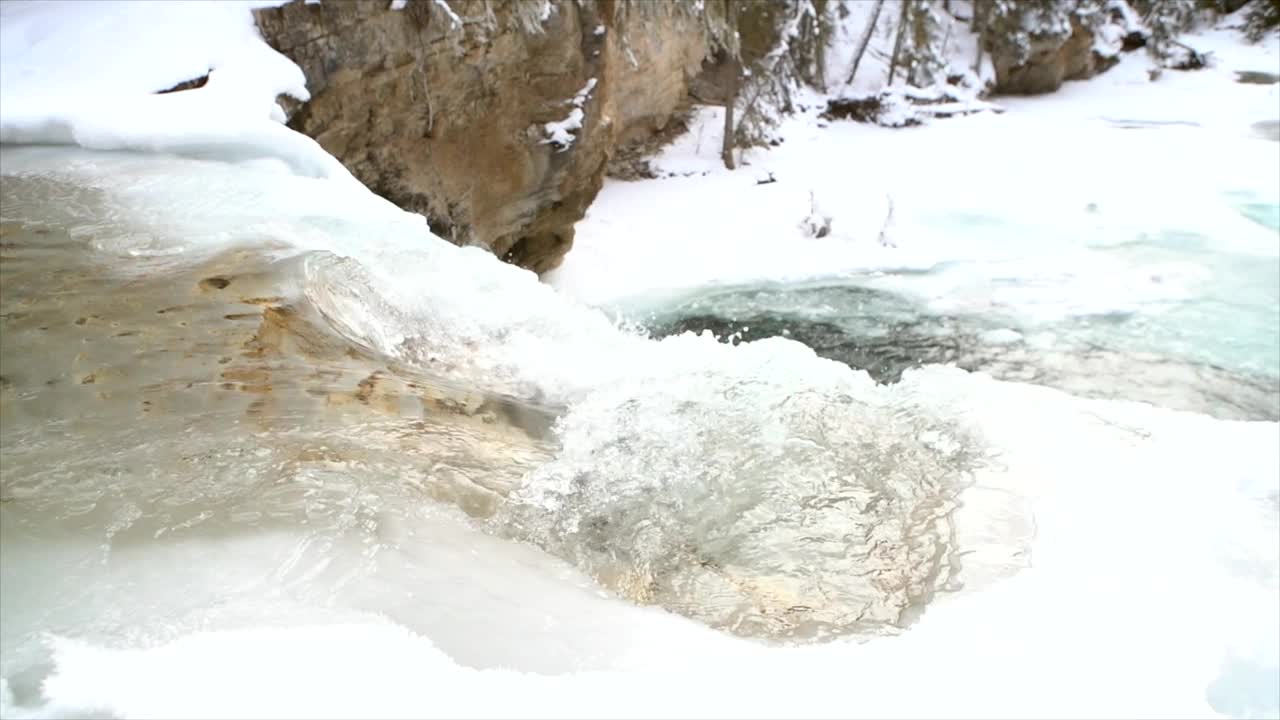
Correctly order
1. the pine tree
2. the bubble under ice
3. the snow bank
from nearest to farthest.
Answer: the bubble under ice < the snow bank < the pine tree

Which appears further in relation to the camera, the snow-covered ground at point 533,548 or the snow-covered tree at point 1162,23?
the snow-covered tree at point 1162,23

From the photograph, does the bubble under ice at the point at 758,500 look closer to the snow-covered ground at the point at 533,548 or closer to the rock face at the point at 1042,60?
the snow-covered ground at the point at 533,548

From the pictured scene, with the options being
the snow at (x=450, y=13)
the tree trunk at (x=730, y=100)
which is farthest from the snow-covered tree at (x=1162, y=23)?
the snow at (x=450, y=13)

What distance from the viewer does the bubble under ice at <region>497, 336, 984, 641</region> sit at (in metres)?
2.18

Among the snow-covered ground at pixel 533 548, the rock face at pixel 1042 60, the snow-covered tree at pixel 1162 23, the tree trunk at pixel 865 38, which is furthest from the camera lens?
the snow-covered tree at pixel 1162 23

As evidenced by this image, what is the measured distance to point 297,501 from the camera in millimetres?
2143

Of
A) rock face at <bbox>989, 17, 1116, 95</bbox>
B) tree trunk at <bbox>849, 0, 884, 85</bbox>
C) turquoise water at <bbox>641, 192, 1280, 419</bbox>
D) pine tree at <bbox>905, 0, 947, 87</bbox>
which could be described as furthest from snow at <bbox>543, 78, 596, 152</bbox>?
rock face at <bbox>989, 17, 1116, 95</bbox>

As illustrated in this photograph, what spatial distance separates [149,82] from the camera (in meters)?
4.44

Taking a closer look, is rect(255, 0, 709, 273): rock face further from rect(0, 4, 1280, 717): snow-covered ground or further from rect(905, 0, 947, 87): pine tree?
rect(905, 0, 947, 87): pine tree

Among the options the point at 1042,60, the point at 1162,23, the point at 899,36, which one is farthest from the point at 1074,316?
the point at 1162,23

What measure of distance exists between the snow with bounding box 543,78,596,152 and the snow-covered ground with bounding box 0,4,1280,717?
252cm

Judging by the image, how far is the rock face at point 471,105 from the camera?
5340 mm

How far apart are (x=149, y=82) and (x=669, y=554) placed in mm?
3659

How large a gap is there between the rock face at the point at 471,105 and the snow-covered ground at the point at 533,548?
0.57 meters
